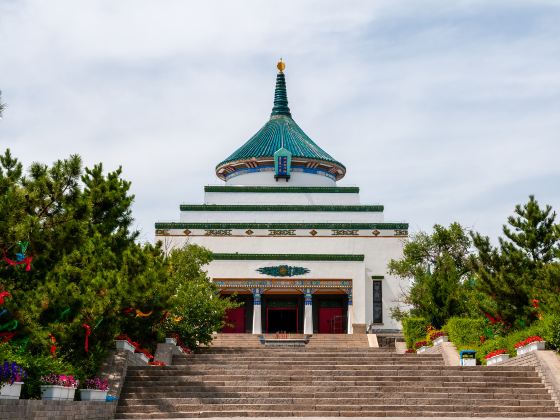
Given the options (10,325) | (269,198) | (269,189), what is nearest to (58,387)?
(10,325)

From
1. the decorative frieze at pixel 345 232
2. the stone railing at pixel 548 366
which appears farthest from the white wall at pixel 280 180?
the stone railing at pixel 548 366

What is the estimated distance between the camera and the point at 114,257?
1702 cm

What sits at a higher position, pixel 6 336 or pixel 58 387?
pixel 6 336

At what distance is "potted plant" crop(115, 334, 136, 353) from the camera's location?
17.8 meters

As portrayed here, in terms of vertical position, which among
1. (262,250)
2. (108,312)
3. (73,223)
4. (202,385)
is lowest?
(202,385)

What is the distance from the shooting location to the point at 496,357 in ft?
65.0

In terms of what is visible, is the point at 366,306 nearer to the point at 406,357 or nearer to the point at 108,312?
the point at 406,357

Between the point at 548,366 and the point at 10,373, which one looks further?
the point at 548,366

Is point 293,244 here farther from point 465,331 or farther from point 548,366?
point 548,366

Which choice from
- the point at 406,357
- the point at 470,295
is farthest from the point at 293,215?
the point at 406,357

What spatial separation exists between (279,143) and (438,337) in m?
21.0

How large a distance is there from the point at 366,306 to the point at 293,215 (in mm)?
6011

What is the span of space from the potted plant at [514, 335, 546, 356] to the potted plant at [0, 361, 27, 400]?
1134 centimetres

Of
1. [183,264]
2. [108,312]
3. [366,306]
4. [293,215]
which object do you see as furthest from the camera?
[293,215]
